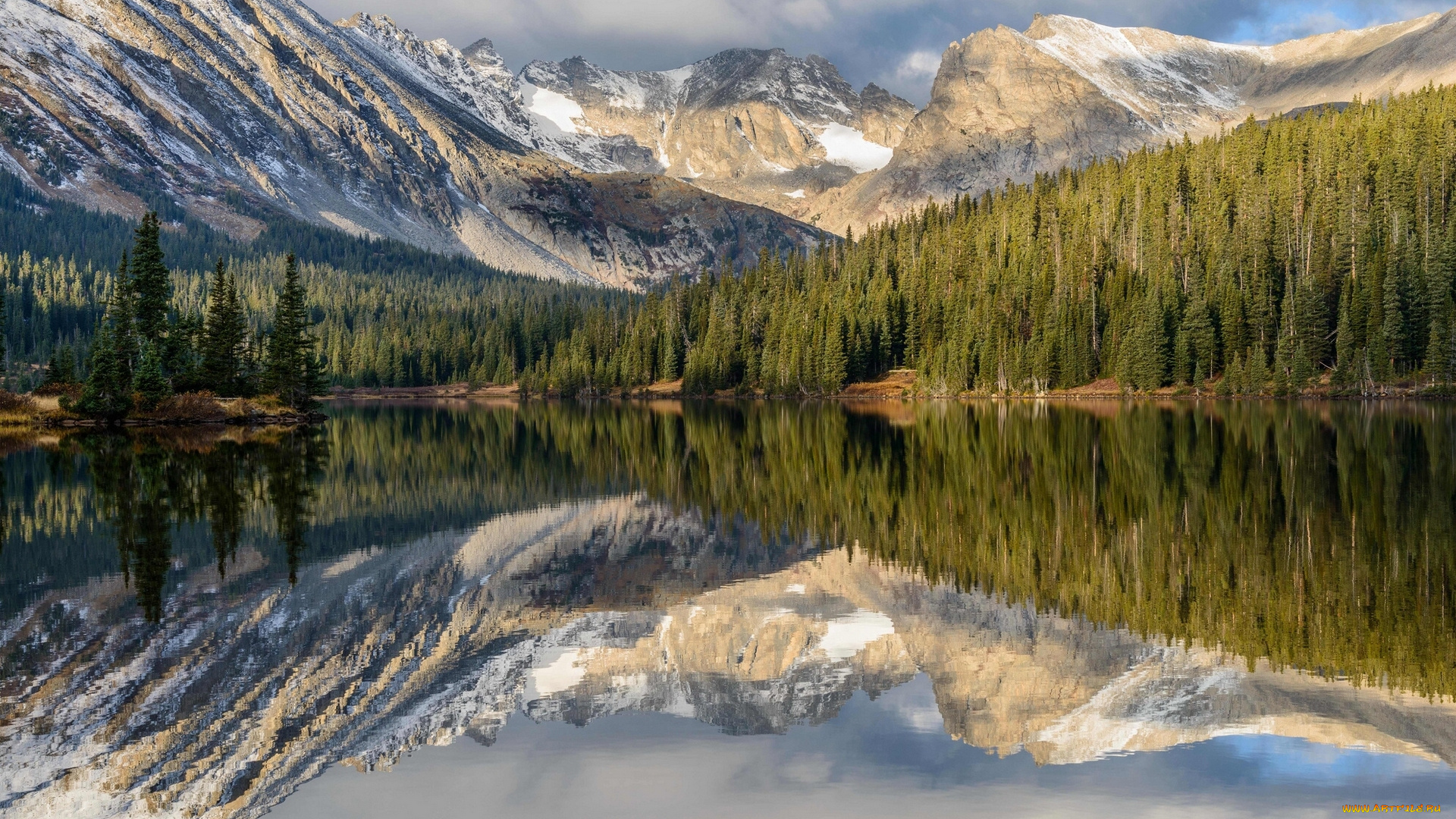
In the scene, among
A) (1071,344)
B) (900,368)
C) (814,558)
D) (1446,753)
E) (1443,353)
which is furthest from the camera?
(900,368)

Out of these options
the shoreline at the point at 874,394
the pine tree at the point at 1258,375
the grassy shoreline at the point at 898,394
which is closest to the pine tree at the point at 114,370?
the grassy shoreline at the point at 898,394

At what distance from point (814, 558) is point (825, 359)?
105842 millimetres

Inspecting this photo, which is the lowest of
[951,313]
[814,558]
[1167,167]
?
[814,558]

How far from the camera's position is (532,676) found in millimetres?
14102

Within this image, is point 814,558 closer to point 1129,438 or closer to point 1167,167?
point 1129,438

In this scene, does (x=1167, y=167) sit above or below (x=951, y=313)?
above

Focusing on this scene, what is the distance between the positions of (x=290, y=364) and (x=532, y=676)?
76195mm

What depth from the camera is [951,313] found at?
408 feet

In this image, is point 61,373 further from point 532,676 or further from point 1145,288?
point 1145,288

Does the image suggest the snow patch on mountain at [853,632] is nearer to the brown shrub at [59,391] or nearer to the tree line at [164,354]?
the tree line at [164,354]

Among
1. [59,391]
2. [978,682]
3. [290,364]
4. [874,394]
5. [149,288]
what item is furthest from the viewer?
[874,394]

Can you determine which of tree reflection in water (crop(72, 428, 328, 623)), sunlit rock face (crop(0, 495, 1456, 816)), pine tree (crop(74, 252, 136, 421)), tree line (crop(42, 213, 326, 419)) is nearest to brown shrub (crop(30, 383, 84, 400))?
tree line (crop(42, 213, 326, 419))

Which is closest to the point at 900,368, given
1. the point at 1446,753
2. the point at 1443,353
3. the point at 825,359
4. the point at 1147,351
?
the point at 825,359

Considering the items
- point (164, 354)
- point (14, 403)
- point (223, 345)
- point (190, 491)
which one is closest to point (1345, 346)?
point (223, 345)
